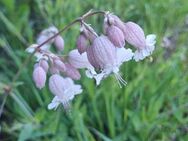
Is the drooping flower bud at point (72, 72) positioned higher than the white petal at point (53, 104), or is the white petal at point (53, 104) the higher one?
the drooping flower bud at point (72, 72)

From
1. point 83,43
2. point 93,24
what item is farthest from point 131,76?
point 83,43

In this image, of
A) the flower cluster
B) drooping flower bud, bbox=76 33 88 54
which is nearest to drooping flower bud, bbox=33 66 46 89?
the flower cluster

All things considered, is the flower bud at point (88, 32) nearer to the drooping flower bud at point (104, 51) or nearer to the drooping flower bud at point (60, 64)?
the drooping flower bud at point (104, 51)

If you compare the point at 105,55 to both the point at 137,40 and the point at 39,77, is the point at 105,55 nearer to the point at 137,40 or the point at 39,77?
the point at 137,40

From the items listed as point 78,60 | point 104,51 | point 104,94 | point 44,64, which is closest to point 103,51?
point 104,51

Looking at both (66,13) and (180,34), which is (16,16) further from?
(180,34)

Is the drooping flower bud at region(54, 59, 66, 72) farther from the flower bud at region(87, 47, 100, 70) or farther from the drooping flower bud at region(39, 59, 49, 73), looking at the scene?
the flower bud at region(87, 47, 100, 70)

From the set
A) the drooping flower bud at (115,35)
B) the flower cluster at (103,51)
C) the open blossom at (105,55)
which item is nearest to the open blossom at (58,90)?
the flower cluster at (103,51)
